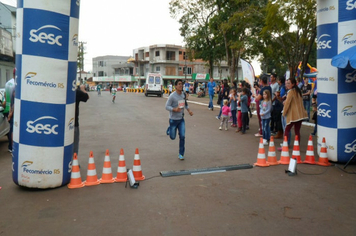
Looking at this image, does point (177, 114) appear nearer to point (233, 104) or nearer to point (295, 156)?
point (295, 156)

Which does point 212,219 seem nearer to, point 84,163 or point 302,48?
point 84,163

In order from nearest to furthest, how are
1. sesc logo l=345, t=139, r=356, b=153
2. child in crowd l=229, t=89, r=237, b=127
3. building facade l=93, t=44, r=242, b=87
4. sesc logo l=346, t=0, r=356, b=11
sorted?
1. sesc logo l=346, t=0, r=356, b=11
2. sesc logo l=345, t=139, r=356, b=153
3. child in crowd l=229, t=89, r=237, b=127
4. building facade l=93, t=44, r=242, b=87

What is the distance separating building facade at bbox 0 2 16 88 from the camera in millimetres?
24016

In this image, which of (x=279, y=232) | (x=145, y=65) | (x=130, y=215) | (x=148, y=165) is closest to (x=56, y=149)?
(x=130, y=215)

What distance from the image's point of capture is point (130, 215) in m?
4.46

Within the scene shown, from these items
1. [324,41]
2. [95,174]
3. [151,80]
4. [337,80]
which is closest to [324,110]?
[337,80]

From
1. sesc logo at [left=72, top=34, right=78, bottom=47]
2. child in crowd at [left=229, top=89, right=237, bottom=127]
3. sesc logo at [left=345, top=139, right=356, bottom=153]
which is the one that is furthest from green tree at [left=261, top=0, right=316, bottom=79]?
sesc logo at [left=72, top=34, right=78, bottom=47]

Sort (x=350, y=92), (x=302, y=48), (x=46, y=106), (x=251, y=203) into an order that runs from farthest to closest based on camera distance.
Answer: (x=302, y=48)
(x=350, y=92)
(x=46, y=106)
(x=251, y=203)

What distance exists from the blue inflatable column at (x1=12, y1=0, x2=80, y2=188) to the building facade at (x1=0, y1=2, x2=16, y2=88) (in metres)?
20.5

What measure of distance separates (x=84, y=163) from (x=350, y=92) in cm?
Answer: 591

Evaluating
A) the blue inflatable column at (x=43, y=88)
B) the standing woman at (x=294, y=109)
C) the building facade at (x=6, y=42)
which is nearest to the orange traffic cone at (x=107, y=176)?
the blue inflatable column at (x=43, y=88)

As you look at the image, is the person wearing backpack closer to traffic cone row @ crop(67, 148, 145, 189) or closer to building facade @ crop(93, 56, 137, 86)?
traffic cone row @ crop(67, 148, 145, 189)

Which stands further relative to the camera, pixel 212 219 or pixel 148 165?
pixel 148 165

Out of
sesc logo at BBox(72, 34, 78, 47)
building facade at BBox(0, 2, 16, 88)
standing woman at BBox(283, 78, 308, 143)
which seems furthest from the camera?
building facade at BBox(0, 2, 16, 88)
